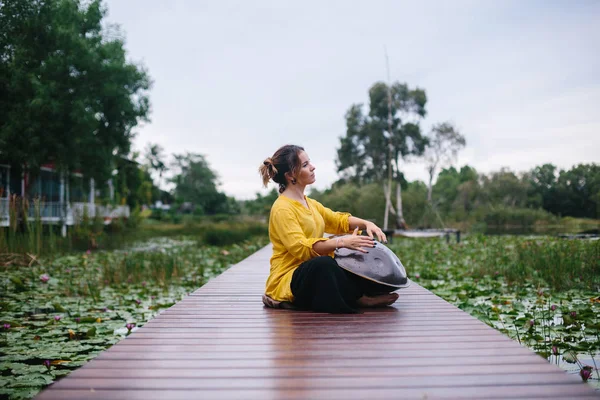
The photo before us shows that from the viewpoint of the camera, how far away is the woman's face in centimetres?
336

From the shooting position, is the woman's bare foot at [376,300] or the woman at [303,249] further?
the woman's bare foot at [376,300]

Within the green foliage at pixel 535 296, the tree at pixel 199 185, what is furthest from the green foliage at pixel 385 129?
the tree at pixel 199 185

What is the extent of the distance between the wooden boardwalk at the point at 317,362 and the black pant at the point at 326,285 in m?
0.10

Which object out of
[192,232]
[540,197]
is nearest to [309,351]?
[192,232]

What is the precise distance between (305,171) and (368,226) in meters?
0.63

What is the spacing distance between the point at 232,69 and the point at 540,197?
39493 millimetres

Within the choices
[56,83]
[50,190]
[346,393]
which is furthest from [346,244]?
[50,190]

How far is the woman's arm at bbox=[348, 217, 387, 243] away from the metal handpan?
0.40 ft

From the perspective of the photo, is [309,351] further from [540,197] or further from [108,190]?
[540,197]

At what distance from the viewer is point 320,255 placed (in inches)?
126

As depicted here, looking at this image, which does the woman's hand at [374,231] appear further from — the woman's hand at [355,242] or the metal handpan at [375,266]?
the woman's hand at [355,242]

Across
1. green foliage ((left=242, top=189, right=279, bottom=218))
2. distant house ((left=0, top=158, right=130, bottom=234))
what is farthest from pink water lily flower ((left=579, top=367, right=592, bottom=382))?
green foliage ((left=242, top=189, right=279, bottom=218))

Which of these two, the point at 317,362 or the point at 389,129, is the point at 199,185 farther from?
the point at 317,362

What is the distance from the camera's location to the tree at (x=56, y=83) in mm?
16625
